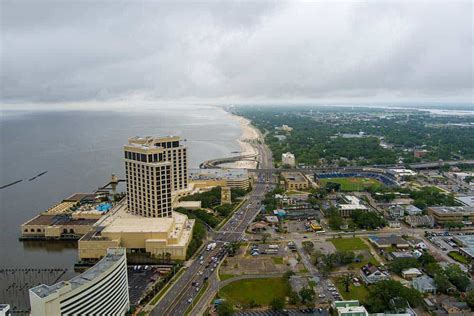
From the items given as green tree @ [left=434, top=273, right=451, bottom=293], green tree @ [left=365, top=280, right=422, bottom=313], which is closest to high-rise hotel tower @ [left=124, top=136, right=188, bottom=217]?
green tree @ [left=365, top=280, right=422, bottom=313]

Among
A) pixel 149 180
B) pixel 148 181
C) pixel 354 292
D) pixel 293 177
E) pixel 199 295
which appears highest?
pixel 149 180

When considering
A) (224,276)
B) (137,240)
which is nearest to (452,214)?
(224,276)

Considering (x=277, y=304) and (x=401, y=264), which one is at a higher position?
(x=401, y=264)

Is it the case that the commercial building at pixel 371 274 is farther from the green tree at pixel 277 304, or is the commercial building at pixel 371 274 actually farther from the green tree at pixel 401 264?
the green tree at pixel 277 304

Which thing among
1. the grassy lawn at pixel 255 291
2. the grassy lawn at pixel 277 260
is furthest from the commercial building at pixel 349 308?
the grassy lawn at pixel 277 260

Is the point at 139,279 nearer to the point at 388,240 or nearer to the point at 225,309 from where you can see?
the point at 225,309

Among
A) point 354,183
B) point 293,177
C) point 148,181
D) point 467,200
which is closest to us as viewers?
point 148,181

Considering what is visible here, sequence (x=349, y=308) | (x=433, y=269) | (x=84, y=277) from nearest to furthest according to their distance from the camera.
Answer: (x=84, y=277) → (x=349, y=308) → (x=433, y=269)
